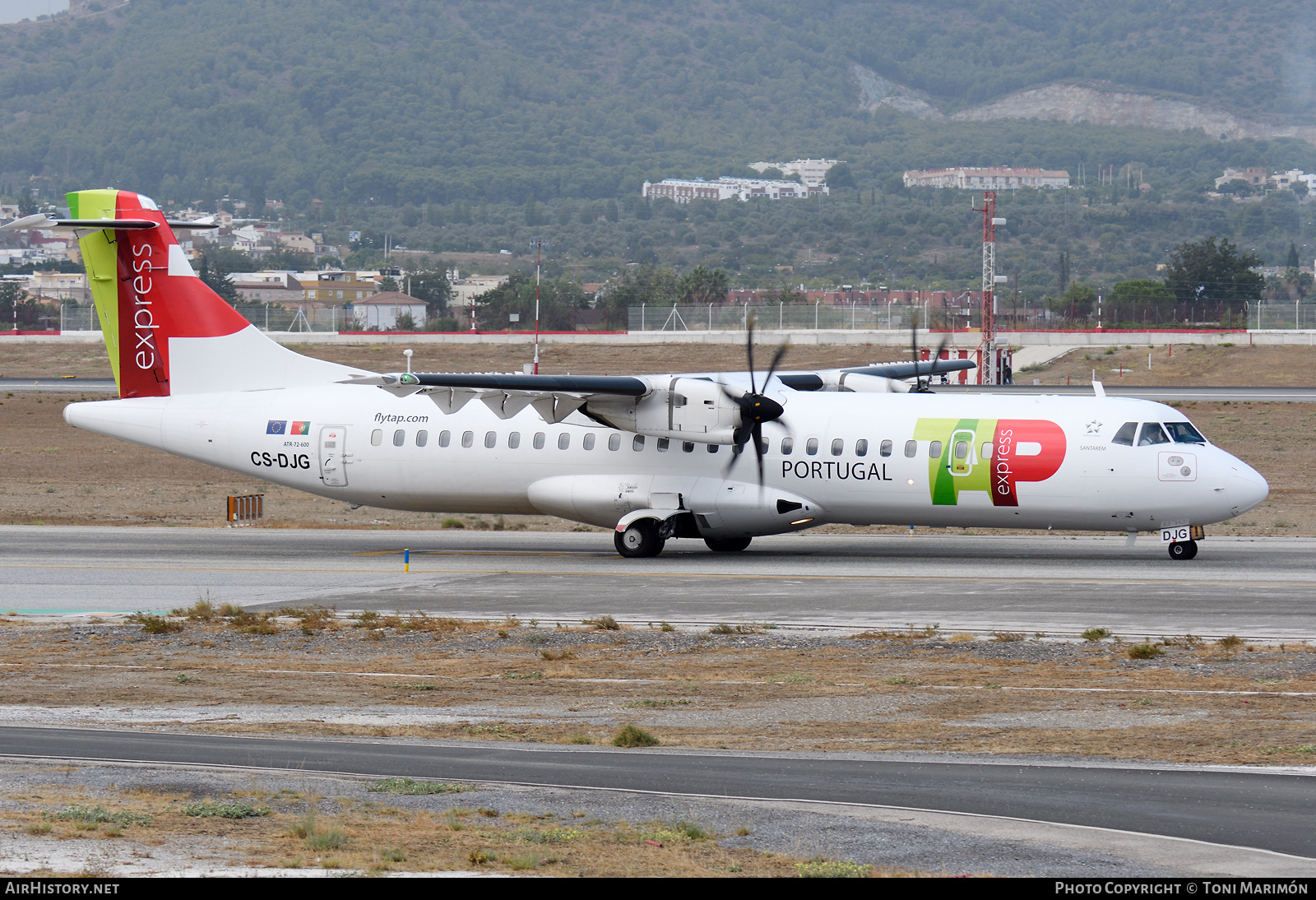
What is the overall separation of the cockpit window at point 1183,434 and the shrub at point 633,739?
1636cm

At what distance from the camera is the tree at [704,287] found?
126 meters

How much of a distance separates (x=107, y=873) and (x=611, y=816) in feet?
11.2

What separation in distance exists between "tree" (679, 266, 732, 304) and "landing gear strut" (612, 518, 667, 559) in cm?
9629

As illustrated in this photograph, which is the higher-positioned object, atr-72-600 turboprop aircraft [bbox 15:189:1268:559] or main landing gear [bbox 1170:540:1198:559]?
atr-72-600 turboprop aircraft [bbox 15:189:1268:559]

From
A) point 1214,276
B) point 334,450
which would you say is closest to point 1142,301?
point 1214,276

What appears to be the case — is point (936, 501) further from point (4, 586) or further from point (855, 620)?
point (4, 586)

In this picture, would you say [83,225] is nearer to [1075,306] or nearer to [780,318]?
[780,318]

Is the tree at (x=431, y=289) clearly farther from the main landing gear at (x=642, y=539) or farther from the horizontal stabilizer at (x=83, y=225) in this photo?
the main landing gear at (x=642, y=539)

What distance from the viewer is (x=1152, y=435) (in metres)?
26.6

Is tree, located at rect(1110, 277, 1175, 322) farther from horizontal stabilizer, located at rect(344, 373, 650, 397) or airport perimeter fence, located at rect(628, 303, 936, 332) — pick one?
horizontal stabilizer, located at rect(344, 373, 650, 397)

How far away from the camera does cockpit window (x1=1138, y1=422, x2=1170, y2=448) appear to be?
86.9 feet

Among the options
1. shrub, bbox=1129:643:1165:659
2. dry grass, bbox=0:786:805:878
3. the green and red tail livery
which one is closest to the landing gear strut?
the green and red tail livery

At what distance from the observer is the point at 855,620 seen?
70.2 feet

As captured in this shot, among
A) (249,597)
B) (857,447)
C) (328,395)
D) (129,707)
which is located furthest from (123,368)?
(129,707)
